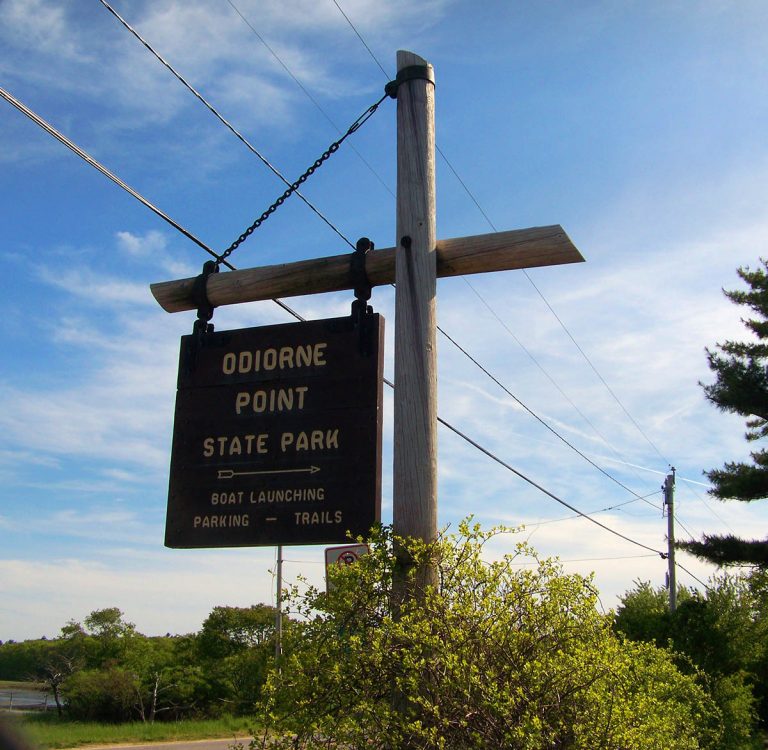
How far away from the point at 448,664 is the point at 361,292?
2.42 meters

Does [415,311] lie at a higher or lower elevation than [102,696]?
higher

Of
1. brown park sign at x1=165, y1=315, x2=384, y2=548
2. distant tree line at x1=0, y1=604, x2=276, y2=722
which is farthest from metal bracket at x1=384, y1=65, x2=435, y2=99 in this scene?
distant tree line at x1=0, y1=604, x2=276, y2=722

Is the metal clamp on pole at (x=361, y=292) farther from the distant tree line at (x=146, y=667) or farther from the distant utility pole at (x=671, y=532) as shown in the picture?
the distant tree line at (x=146, y=667)

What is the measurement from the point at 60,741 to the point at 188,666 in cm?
1391

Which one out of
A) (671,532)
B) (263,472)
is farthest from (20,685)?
(263,472)

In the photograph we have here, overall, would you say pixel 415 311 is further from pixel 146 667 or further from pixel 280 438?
pixel 146 667

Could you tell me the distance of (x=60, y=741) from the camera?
29.9 metres

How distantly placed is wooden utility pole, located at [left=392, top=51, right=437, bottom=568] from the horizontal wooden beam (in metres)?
0.20

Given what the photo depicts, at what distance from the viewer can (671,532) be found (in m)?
33.0

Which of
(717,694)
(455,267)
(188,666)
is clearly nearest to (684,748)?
(455,267)

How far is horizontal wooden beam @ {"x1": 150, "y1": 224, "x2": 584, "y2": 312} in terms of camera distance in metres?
5.11

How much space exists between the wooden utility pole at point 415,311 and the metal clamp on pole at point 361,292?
0.65 ft

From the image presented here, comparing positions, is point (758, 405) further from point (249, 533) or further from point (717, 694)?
point (249, 533)

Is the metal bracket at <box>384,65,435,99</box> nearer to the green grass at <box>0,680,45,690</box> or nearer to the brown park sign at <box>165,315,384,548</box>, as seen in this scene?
the brown park sign at <box>165,315,384,548</box>
